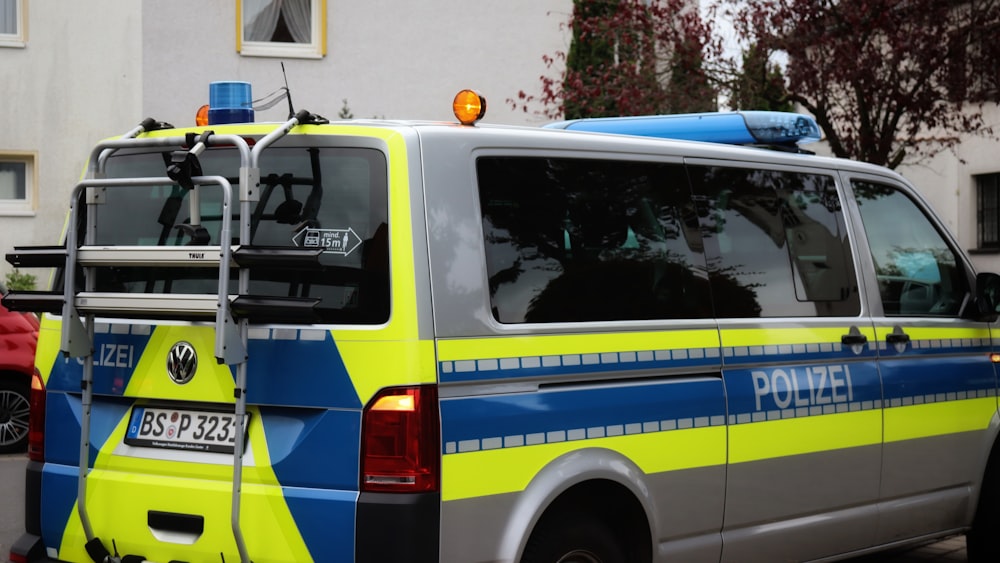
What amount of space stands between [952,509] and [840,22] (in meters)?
9.86

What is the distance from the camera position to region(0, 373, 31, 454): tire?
36.0 feet

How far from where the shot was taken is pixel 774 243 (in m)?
5.51

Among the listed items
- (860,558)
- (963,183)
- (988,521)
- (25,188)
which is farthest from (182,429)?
(963,183)

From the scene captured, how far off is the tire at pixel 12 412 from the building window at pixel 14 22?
28.7 feet

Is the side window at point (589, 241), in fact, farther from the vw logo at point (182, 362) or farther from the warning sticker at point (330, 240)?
the vw logo at point (182, 362)

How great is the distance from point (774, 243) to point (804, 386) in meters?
0.58

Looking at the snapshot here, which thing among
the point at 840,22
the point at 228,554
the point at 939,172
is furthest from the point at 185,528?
the point at 939,172

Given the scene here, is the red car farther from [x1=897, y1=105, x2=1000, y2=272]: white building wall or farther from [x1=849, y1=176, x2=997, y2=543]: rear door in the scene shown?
[x1=897, y1=105, x2=1000, y2=272]: white building wall

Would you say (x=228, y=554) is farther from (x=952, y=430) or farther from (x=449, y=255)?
(x=952, y=430)

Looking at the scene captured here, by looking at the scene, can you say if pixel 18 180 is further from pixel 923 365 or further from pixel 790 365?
pixel 790 365

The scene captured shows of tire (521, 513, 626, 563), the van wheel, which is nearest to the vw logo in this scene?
tire (521, 513, 626, 563)

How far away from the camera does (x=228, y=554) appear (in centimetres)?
414

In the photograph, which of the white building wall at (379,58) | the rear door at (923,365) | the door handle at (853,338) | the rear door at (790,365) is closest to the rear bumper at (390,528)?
the rear door at (790,365)

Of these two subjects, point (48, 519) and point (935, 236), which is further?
point (935, 236)
